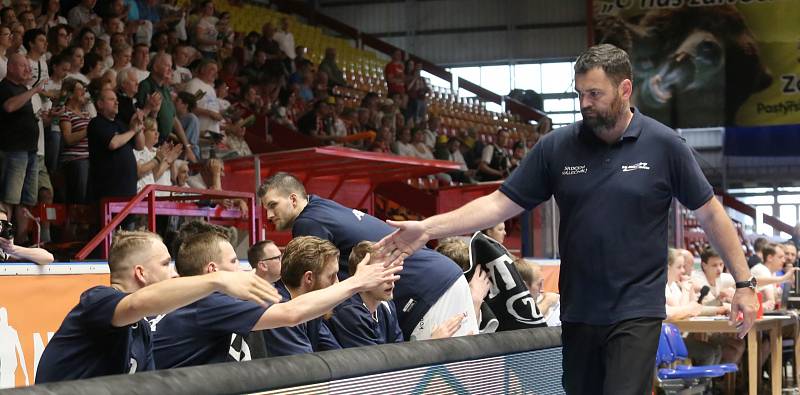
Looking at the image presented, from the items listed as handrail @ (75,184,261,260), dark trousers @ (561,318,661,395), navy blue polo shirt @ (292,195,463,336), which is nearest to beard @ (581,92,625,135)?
dark trousers @ (561,318,661,395)

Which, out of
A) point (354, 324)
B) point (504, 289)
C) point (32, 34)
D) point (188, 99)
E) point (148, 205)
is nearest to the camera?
point (354, 324)

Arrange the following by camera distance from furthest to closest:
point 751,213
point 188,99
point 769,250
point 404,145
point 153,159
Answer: point 751,213 < point 404,145 < point 769,250 < point 188,99 < point 153,159

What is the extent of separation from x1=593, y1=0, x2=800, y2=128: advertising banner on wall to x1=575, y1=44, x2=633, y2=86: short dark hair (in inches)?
632

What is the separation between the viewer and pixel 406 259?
570 cm

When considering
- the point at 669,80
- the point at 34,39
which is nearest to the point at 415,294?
the point at 34,39

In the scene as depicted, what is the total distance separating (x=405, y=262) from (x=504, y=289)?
2.91ft

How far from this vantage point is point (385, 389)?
3588mm

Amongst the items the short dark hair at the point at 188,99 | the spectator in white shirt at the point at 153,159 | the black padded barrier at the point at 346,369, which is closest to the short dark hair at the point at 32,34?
the spectator in white shirt at the point at 153,159

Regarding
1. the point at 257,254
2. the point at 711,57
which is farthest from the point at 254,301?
the point at 711,57

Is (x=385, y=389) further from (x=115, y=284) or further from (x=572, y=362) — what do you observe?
(x=115, y=284)

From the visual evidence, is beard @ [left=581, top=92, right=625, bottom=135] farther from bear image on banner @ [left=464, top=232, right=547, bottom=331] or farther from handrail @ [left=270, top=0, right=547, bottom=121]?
handrail @ [left=270, top=0, right=547, bottom=121]

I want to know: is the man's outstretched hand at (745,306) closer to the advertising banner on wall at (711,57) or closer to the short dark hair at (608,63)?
the short dark hair at (608,63)

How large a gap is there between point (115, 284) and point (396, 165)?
901 centimetres

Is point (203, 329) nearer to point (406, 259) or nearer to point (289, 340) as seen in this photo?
point (289, 340)
